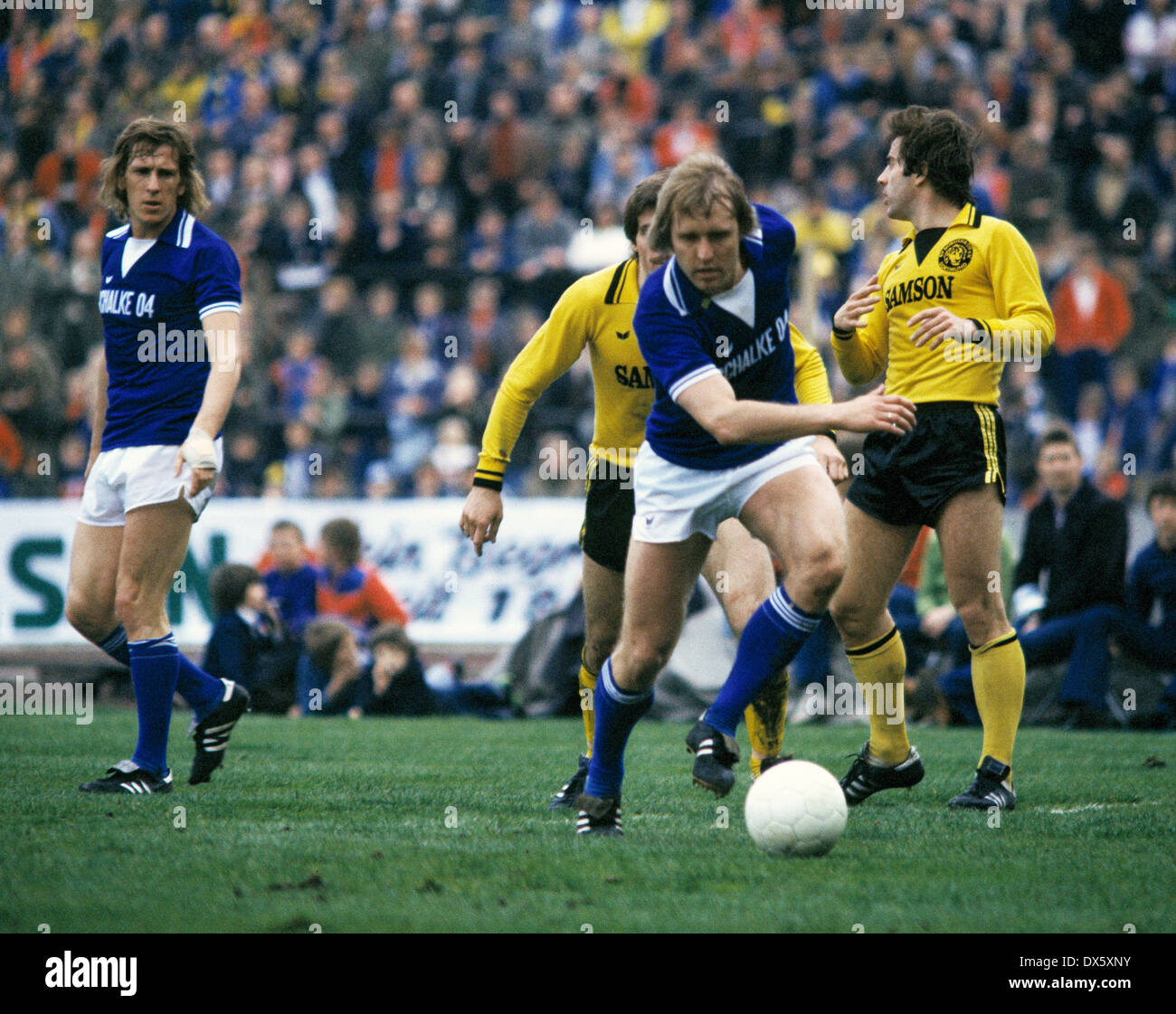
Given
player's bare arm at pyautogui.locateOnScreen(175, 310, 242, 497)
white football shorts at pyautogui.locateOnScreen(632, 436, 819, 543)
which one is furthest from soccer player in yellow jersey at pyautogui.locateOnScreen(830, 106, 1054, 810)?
player's bare arm at pyautogui.locateOnScreen(175, 310, 242, 497)

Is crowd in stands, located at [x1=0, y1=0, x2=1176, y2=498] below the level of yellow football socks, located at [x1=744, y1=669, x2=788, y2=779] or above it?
above

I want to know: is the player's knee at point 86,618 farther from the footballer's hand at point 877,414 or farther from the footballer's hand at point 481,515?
the footballer's hand at point 877,414

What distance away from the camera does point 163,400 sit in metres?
6.13

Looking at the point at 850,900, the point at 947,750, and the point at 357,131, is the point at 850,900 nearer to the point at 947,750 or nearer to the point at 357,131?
the point at 947,750

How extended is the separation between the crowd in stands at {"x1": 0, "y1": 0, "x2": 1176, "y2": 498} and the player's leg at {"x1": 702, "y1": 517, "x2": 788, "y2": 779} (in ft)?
24.9

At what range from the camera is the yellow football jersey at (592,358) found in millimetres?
5977

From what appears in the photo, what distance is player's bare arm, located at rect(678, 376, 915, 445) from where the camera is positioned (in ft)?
15.2

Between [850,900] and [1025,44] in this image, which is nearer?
[850,900]

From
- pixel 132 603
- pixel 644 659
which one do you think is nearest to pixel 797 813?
pixel 644 659

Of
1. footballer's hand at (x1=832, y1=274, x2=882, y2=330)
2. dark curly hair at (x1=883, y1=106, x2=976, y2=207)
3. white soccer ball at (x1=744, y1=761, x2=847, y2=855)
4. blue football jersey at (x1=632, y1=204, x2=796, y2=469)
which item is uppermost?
dark curly hair at (x1=883, y1=106, x2=976, y2=207)

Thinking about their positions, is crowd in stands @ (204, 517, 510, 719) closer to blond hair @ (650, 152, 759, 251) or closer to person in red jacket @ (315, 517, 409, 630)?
person in red jacket @ (315, 517, 409, 630)

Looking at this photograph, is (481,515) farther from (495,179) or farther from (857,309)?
(495,179)

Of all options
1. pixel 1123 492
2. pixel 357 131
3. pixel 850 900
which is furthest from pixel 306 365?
pixel 850 900
